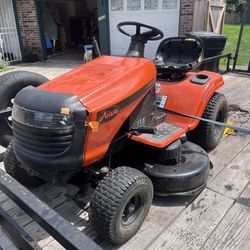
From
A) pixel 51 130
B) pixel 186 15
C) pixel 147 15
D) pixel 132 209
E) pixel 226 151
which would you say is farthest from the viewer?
pixel 147 15

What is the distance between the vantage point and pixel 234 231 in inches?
77.6

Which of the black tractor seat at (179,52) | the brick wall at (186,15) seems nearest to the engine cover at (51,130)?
the black tractor seat at (179,52)

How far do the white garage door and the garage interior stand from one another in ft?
8.40

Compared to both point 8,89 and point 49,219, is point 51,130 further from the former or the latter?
point 8,89

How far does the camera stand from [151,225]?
2.04 metres

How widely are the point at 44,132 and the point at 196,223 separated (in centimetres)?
123

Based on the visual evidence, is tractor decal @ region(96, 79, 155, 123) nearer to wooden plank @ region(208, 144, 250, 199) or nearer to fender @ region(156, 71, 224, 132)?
fender @ region(156, 71, 224, 132)

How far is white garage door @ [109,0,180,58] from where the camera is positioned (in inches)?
284

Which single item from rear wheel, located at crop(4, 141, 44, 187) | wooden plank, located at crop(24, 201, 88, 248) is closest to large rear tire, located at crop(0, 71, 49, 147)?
rear wheel, located at crop(4, 141, 44, 187)

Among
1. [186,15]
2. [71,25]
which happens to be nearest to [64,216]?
[186,15]

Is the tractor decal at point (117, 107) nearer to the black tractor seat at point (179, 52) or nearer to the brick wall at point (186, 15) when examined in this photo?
the black tractor seat at point (179, 52)

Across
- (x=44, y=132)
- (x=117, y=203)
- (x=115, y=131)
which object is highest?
(x=44, y=132)

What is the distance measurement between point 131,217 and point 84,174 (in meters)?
0.45

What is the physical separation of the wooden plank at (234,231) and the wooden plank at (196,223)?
4cm
